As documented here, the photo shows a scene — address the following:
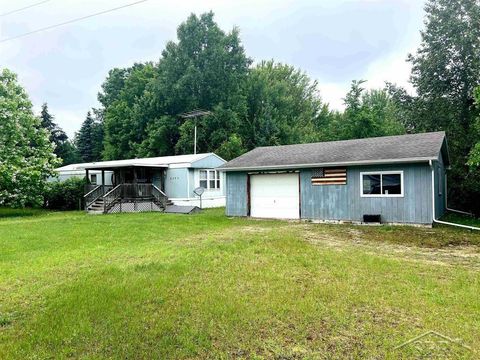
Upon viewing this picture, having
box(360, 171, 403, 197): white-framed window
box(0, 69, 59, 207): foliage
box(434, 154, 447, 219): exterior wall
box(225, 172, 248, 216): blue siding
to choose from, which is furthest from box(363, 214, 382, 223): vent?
box(0, 69, 59, 207): foliage

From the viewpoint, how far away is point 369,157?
41.9 ft

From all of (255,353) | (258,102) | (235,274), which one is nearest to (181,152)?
(258,102)

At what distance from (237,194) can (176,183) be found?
5.89 metres

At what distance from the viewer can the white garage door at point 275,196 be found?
1476 cm

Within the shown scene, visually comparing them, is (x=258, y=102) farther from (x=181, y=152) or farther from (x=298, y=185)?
(x=298, y=185)

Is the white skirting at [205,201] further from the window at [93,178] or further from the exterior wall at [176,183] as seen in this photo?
the window at [93,178]

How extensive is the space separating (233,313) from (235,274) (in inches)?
Answer: 66.9

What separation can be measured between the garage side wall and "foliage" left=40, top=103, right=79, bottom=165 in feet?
122

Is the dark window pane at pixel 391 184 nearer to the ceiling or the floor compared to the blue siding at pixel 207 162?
nearer to the floor

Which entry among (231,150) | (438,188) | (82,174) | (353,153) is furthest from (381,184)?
(82,174)

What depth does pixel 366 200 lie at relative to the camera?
1289cm

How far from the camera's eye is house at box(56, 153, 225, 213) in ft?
62.7

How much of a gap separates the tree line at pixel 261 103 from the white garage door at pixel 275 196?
654 cm

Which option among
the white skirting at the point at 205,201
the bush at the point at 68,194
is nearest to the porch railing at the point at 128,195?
the white skirting at the point at 205,201
